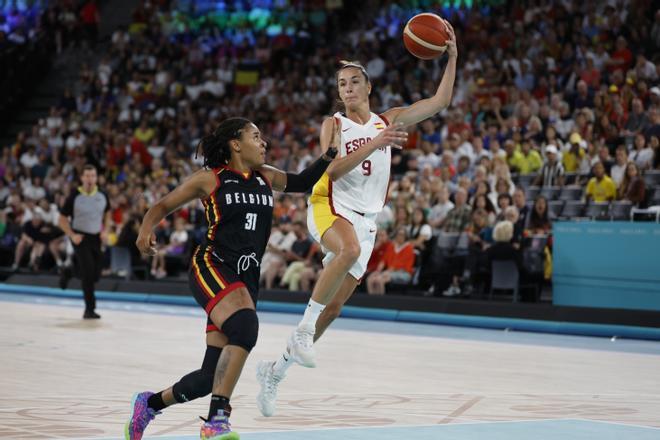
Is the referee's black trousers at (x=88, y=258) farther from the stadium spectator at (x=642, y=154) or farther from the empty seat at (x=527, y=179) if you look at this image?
the stadium spectator at (x=642, y=154)

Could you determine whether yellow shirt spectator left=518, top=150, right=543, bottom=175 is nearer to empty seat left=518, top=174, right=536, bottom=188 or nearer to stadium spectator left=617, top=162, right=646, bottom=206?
empty seat left=518, top=174, right=536, bottom=188

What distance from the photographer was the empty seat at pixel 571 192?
16531mm

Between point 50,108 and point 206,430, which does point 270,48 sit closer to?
point 50,108

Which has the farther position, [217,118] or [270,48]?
[270,48]

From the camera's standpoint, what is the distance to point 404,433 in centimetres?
659

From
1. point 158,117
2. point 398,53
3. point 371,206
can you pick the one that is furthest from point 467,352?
point 158,117

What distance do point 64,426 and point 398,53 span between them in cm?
1824

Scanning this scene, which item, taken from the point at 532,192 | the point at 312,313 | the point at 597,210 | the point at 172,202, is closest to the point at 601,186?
the point at 597,210

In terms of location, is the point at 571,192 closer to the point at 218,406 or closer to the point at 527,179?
the point at 527,179

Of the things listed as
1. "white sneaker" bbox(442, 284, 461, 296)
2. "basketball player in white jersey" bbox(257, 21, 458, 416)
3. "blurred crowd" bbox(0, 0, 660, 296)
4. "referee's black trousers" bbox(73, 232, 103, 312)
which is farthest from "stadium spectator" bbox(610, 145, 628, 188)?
"basketball player in white jersey" bbox(257, 21, 458, 416)

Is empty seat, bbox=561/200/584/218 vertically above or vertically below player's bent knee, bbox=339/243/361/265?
above

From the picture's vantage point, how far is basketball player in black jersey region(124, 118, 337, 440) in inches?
231

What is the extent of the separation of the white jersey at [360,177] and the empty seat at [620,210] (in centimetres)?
806

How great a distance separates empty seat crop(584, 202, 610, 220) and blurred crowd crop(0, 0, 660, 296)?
0.03 metres
